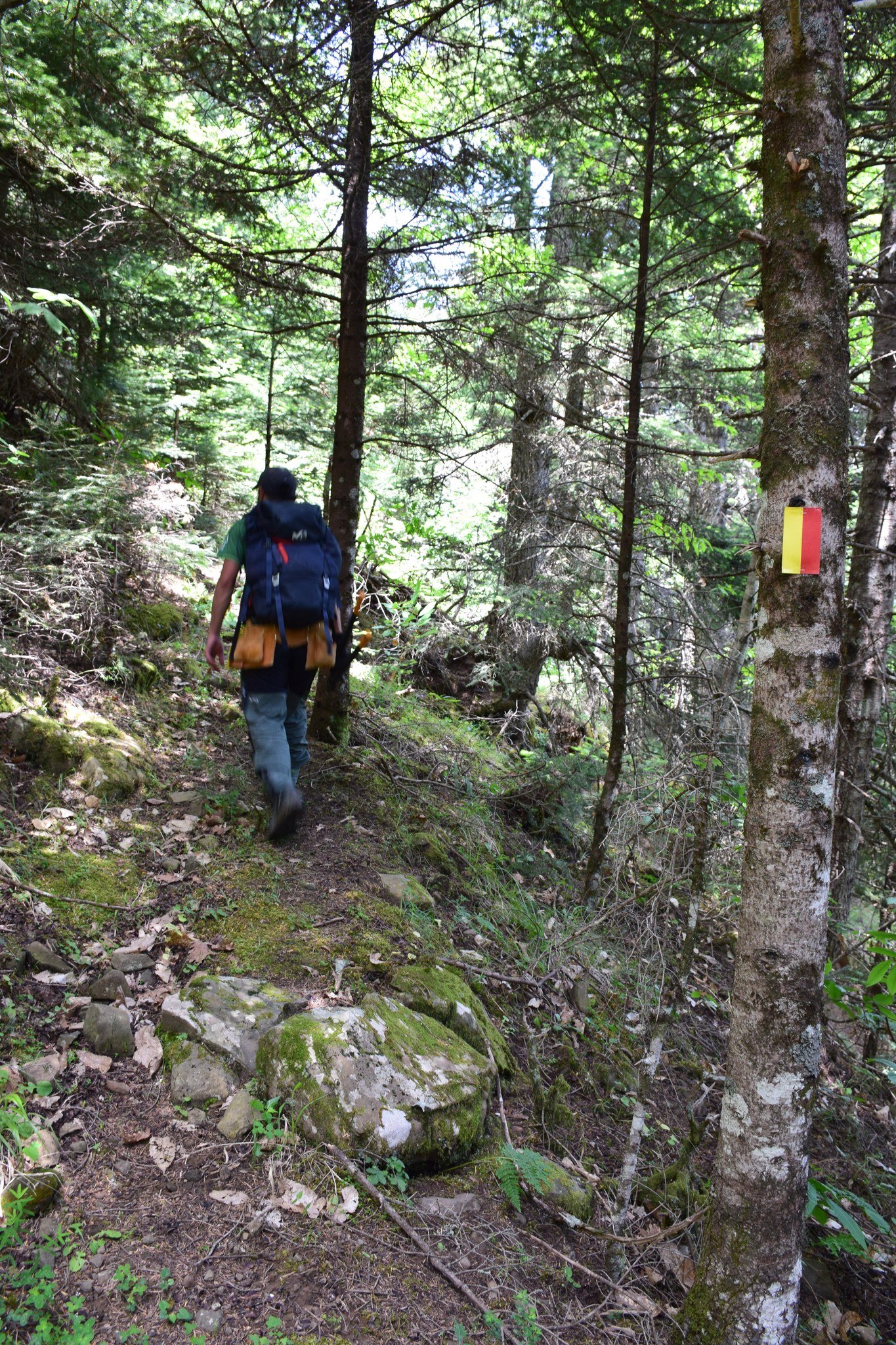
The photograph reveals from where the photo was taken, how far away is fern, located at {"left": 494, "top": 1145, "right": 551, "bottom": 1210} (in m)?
3.31

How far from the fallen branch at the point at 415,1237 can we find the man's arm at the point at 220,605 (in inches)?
108

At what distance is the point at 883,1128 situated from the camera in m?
5.71

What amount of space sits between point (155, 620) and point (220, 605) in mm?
2825

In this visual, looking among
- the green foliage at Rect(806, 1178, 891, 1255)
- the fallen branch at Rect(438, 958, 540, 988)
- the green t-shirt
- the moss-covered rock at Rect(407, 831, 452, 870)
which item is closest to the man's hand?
the green t-shirt

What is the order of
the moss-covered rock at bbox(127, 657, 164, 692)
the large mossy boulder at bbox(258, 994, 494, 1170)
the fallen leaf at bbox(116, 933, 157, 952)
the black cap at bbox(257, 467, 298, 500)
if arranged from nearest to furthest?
the large mossy boulder at bbox(258, 994, 494, 1170) < the fallen leaf at bbox(116, 933, 157, 952) < the black cap at bbox(257, 467, 298, 500) < the moss-covered rock at bbox(127, 657, 164, 692)

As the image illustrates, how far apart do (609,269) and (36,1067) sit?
11.2 meters

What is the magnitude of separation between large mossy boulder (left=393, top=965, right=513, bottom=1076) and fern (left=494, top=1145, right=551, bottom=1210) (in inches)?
29.6

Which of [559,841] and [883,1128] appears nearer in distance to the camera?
[883,1128]

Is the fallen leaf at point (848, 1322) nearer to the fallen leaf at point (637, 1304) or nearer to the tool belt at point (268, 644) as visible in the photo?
the fallen leaf at point (637, 1304)

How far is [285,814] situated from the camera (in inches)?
194

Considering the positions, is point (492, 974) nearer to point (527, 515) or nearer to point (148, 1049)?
point (148, 1049)

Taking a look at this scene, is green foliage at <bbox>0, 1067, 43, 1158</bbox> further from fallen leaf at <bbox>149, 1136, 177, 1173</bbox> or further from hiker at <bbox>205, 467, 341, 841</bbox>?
hiker at <bbox>205, 467, 341, 841</bbox>

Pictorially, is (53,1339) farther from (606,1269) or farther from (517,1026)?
(517,1026)

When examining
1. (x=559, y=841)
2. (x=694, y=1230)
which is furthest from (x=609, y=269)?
(x=694, y=1230)
